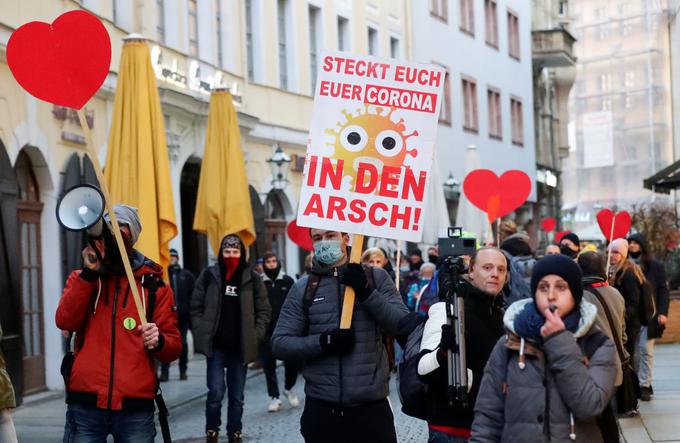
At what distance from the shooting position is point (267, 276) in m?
15.7

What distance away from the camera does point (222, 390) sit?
11297mm

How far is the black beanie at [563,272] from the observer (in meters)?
5.14

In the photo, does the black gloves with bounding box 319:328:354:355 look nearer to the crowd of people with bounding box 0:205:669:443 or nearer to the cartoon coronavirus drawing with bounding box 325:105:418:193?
the crowd of people with bounding box 0:205:669:443

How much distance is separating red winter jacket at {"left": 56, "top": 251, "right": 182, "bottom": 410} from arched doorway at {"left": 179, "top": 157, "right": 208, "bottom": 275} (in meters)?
16.8

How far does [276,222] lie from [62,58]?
806 inches

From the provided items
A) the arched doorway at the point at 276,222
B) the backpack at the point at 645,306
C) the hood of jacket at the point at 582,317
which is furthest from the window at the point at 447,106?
the hood of jacket at the point at 582,317

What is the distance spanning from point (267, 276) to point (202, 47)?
8595 millimetres

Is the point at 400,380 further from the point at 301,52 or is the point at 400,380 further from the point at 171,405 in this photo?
the point at 301,52

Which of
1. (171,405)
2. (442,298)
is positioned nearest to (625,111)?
(171,405)

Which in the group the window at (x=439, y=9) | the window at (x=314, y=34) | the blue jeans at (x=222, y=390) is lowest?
the blue jeans at (x=222, y=390)

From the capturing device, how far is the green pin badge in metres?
6.31

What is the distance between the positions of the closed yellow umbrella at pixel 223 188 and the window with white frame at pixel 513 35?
28710mm

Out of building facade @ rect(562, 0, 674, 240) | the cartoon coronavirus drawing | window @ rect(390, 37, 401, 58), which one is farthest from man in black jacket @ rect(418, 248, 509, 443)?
building facade @ rect(562, 0, 674, 240)

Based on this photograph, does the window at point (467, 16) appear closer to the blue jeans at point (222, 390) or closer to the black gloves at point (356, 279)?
the blue jeans at point (222, 390)
